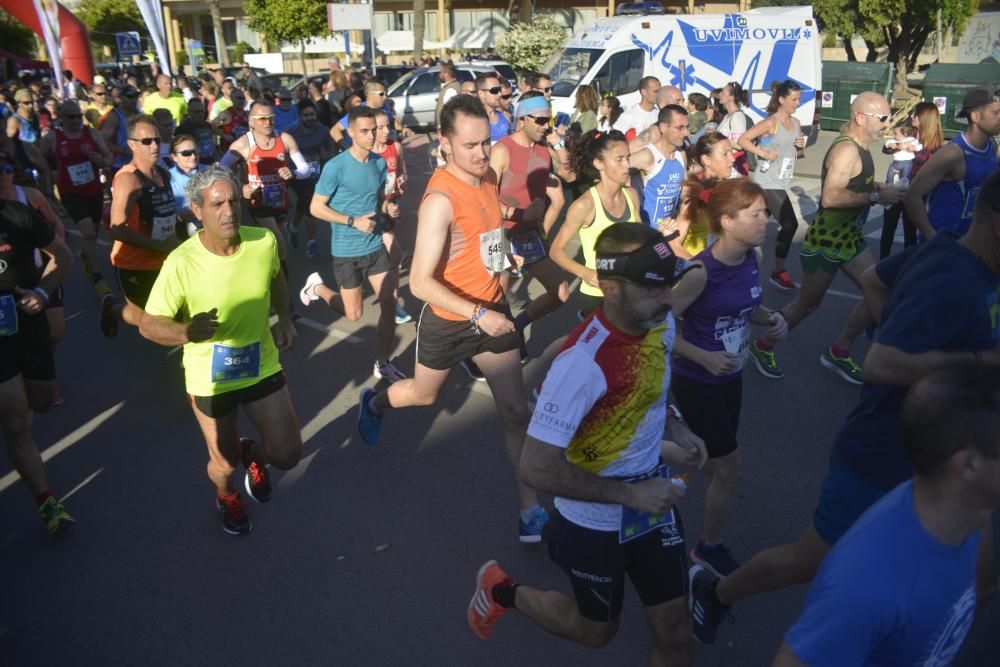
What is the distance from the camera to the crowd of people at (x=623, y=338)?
176cm

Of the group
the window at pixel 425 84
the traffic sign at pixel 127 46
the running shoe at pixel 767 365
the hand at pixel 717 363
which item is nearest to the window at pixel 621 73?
the window at pixel 425 84

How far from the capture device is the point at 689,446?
2.91 m

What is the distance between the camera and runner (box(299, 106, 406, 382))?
6.07m

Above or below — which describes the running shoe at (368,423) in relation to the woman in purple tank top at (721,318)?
below

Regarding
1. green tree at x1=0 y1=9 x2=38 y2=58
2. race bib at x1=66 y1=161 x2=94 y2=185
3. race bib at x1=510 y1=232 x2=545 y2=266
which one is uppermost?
race bib at x1=510 y1=232 x2=545 y2=266

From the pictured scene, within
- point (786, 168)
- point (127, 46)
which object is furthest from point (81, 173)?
point (127, 46)

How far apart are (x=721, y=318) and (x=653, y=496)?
4.42 ft

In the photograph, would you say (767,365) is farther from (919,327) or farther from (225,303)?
(225,303)

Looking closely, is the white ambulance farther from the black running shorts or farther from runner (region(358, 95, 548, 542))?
the black running shorts

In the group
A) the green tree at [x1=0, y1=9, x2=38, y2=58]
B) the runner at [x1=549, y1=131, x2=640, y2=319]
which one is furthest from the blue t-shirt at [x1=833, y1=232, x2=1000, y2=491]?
the green tree at [x1=0, y1=9, x2=38, y2=58]

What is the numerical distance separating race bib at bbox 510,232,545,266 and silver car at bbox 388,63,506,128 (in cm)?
1588

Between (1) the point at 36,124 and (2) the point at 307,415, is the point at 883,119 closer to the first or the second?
(2) the point at 307,415

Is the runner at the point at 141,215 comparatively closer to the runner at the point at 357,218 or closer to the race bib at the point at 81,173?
the runner at the point at 357,218

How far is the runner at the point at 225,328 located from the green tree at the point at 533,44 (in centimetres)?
2297
